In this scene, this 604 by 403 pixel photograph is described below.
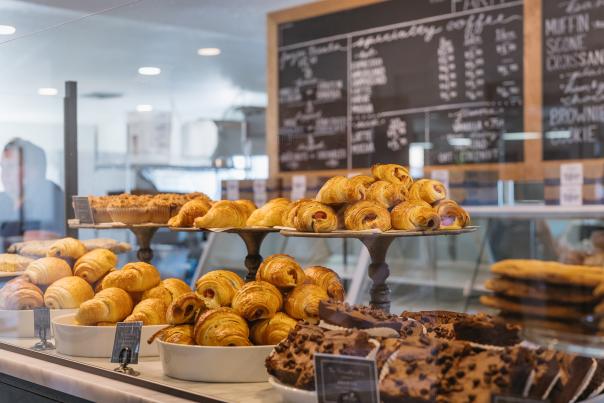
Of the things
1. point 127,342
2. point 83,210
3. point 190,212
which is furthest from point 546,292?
point 83,210

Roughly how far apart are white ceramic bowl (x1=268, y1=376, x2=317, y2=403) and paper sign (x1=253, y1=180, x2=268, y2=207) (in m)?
2.30

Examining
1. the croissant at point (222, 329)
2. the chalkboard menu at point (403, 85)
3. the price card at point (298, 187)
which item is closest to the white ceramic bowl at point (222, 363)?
the croissant at point (222, 329)

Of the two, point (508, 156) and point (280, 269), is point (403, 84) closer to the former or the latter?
point (508, 156)

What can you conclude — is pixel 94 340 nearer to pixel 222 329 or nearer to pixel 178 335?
pixel 178 335

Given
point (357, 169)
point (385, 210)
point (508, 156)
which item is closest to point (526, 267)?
point (385, 210)

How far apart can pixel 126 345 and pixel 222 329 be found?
0.28 meters

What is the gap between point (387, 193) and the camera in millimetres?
1785

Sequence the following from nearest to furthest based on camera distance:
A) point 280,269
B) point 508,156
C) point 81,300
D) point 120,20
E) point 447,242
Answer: point 280,269, point 81,300, point 120,20, point 447,242, point 508,156

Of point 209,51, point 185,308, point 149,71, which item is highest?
point 209,51

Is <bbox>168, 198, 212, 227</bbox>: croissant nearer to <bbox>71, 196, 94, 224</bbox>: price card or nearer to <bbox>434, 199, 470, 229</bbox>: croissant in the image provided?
<bbox>71, 196, 94, 224</bbox>: price card

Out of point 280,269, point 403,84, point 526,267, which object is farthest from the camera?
point 403,84

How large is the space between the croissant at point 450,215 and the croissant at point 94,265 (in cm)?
95

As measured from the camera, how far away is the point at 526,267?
102 centimetres

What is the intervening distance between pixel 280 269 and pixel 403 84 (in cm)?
292
